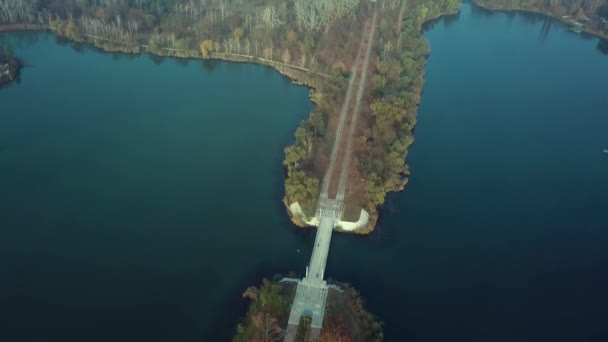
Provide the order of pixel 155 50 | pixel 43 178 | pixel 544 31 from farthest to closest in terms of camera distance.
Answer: pixel 544 31 < pixel 155 50 < pixel 43 178

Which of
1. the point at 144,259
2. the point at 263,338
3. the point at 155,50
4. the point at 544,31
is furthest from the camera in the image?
the point at 544,31

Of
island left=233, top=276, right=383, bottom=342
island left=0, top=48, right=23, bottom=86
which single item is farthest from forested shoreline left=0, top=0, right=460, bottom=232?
island left=233, top=276, right=383, bottom=342

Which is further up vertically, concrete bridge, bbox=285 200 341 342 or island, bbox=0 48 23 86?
island, bbox=0 48 23 86

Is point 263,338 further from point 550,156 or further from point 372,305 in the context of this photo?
point 550,156

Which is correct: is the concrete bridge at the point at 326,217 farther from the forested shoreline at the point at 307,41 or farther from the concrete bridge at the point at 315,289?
the forested shoreline at the point at 307,41

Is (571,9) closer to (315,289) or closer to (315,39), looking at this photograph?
(315,39)

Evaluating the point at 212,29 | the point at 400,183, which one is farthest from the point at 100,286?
the point at 212,29

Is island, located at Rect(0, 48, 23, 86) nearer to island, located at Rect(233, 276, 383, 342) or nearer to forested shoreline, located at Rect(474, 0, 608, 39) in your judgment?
island, located at Rect(233, 276, 383, 342)

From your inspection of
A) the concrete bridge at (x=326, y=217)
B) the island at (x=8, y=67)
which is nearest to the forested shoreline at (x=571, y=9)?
the concrete bridge at (x=326, y=217)
